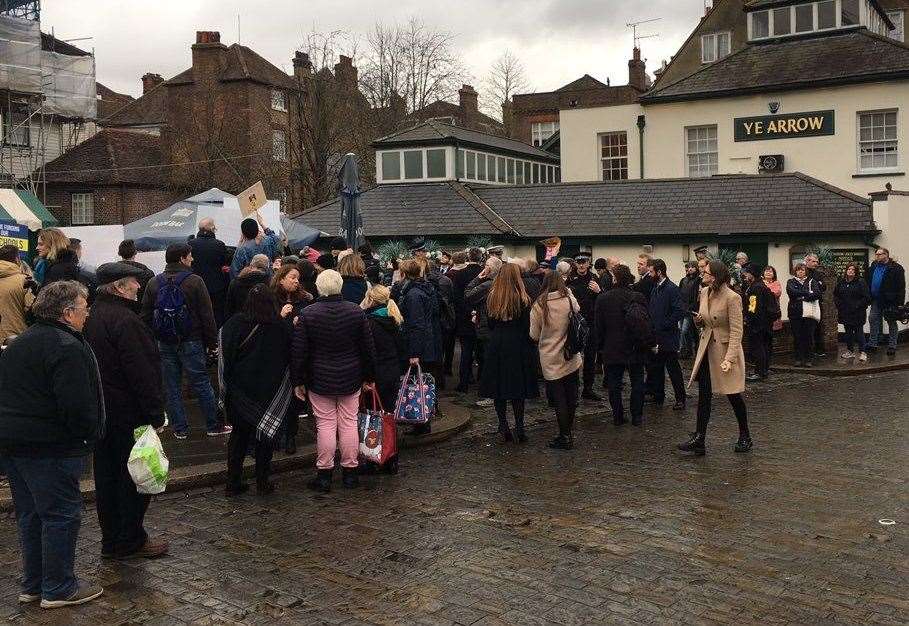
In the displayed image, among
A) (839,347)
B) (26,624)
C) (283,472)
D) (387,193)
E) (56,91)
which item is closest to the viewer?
(26,624)

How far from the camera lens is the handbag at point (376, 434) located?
8.76 meters

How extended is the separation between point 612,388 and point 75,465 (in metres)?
7.24

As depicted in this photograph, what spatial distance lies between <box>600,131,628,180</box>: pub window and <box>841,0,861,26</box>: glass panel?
26.7 feet

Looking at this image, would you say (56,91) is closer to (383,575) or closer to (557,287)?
(557,287)

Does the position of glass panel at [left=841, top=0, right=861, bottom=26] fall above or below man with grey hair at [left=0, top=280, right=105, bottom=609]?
above

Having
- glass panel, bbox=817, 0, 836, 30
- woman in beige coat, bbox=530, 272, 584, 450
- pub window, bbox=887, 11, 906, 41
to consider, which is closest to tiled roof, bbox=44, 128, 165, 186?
glass panel, bbox=817, 0, 836, 30

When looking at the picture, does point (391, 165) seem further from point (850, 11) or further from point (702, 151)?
point (850, 11)

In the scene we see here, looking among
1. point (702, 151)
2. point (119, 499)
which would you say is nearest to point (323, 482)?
point (119, 499)

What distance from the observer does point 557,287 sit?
1028 centimetres

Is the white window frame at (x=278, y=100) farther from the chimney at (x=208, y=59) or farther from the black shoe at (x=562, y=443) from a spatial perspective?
the black shoe at (x=562, y=443)

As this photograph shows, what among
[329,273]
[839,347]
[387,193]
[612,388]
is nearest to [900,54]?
[839,347]

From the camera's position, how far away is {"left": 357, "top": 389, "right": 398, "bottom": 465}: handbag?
876cm

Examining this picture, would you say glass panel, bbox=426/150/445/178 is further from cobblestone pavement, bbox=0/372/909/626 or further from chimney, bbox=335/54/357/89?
cobblestone pavement, bbox=0/372/909/626

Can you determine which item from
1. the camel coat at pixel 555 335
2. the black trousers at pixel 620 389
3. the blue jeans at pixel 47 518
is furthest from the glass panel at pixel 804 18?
the blue jeans at pixel 47 518
